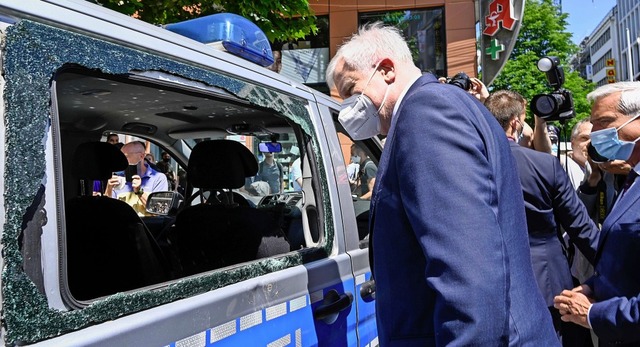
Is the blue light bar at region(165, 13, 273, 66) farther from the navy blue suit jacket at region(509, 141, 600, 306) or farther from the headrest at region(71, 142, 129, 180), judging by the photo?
the navy blue suit jacket at region(509, 141, 600, 306)

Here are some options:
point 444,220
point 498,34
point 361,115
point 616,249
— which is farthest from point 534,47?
point 444,220

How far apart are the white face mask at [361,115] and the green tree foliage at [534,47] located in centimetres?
2018

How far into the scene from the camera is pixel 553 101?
12.0 ft

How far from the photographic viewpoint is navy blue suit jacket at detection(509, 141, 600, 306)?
3025 mm

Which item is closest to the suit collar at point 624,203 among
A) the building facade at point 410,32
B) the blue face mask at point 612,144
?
the blue face mask at point 612,144

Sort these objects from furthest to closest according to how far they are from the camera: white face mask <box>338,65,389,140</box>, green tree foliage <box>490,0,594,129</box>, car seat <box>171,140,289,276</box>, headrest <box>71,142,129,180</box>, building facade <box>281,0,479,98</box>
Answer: green tree foliage <box>490,0,594,129</box> < building facade <box>281,0,479,98</box> < headrest <box>71,142,129,180</box> < car seat <box>171,140,289,276</box> < white face mask <box>338,65,389,140</box>

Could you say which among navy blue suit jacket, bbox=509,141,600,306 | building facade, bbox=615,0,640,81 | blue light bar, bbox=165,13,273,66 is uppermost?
building facade, bbox=615,0,640,81

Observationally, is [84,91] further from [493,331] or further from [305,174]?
[493,331]

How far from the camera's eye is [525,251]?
1.53m

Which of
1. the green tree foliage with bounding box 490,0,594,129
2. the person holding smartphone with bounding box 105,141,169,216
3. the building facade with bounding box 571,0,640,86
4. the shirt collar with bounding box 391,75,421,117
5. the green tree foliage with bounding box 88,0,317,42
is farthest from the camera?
the building facade with bounding box 571,0,640,86

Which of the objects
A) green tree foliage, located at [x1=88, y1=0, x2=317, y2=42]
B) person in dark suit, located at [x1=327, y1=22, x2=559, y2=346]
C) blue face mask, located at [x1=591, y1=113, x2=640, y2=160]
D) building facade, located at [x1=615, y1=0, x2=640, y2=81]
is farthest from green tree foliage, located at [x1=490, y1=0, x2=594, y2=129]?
building facade, located at [x1=615, y1=0, x2=640, y2=81]

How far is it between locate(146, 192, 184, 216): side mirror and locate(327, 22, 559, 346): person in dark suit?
2.54m

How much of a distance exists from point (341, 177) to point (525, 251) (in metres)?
1.22

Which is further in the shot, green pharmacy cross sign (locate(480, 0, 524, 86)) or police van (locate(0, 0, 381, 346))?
green pharmacy cross sign (locate(480, 0, 524, 86))
